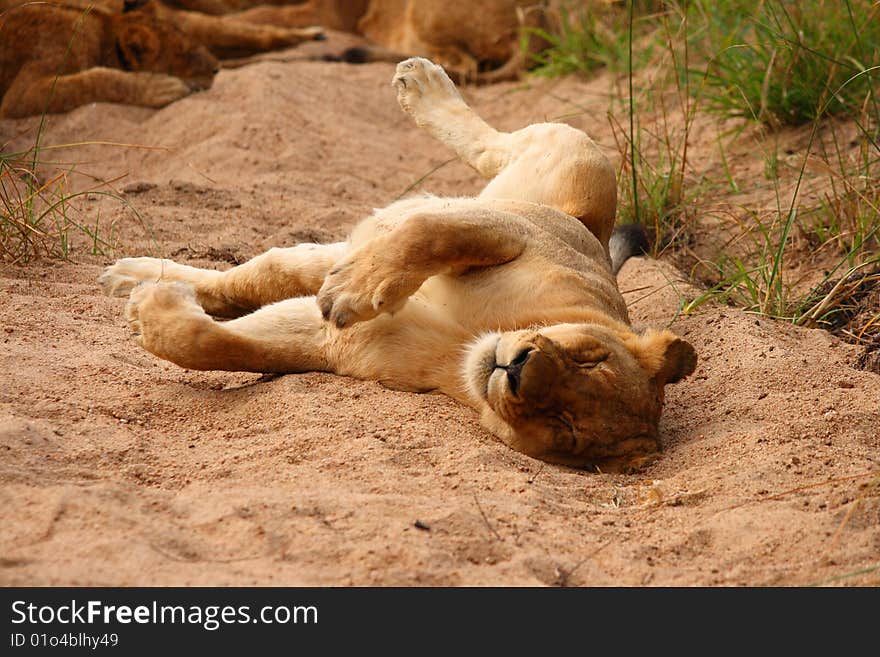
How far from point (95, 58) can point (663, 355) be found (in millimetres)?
5717

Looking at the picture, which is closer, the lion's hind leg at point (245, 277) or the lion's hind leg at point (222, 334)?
the lion's hind leg at point (222, 334)

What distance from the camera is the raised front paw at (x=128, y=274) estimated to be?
15.4 ft

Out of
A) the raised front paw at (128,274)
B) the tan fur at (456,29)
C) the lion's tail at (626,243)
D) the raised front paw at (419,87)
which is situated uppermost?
the raised front paw at (419,87)

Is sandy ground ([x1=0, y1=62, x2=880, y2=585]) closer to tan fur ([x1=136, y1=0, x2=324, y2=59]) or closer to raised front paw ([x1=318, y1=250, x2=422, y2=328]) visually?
raised front paw ([x1=318, y1=250, x2=422, y2=328])

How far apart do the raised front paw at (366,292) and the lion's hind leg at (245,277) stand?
0.61m

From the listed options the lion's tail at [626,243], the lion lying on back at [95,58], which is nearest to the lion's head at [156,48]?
the lion lying on back at [95,58]

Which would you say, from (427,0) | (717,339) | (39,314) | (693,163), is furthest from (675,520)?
(427,0)

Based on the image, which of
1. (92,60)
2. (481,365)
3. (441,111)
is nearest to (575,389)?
(481,365)

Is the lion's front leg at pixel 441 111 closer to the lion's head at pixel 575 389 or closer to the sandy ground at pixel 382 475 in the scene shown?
the sandy ground at pixel 382 475

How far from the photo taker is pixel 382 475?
334 cm

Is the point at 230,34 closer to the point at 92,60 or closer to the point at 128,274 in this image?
the point at 92,60

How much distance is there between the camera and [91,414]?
143 inches

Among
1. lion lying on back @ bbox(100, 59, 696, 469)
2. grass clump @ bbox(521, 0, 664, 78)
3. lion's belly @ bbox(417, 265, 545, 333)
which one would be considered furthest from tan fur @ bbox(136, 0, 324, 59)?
lion's belly @ bbox(417, 265, 545, 333)
